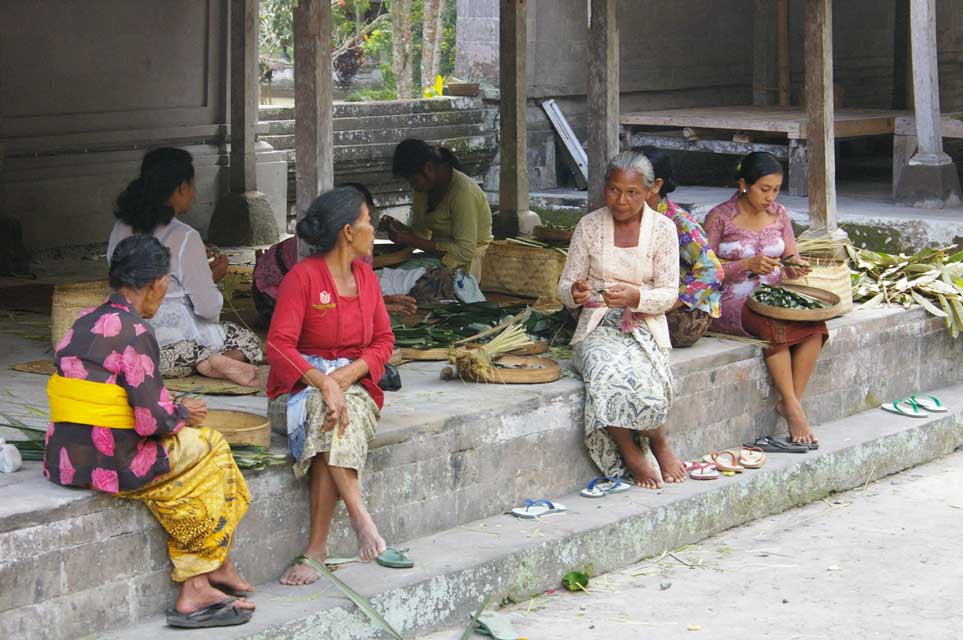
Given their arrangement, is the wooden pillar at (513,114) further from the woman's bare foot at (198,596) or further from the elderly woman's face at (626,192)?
the woman's bare foot at (198,596)

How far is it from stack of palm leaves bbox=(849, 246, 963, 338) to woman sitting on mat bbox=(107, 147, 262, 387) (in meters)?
4.04

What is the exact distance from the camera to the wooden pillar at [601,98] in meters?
7.37

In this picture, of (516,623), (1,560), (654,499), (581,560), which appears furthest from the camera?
(654,499)

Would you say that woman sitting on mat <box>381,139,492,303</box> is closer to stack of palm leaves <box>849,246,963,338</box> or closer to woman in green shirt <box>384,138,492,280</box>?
woman in green shirt <box>384,138,492,280</box>

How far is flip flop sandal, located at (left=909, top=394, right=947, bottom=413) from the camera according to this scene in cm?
781

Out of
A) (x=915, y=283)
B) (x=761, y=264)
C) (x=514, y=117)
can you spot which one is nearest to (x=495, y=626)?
(x=761, y=264)

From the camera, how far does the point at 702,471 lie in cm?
617

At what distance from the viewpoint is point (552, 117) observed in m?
13.7

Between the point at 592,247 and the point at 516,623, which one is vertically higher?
the point at 592,247

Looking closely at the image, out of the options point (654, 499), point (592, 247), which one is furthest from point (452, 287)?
point (654, 499)

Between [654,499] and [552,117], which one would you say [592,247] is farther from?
[552,117]

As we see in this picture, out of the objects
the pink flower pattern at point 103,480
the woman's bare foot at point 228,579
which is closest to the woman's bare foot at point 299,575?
the woman's bare foot at point 228,579

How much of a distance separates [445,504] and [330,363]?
31.8 inches

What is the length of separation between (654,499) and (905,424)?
2.33 metres
